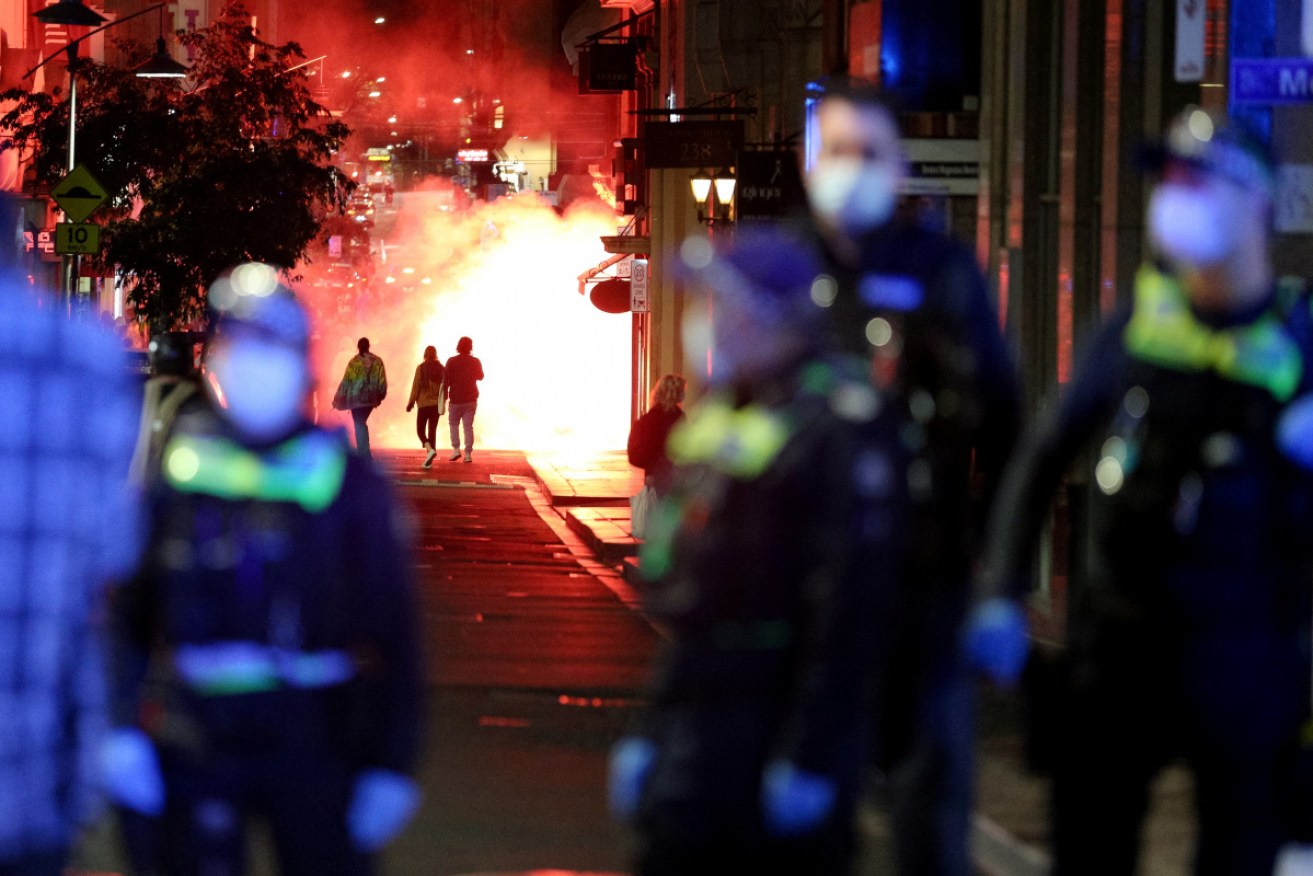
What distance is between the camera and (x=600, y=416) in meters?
60.2

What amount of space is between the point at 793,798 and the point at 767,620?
333mm

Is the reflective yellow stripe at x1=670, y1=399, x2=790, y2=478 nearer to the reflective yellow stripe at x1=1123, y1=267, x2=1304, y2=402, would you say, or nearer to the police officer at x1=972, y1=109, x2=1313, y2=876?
the police officer at x1=972, y1=109, x2=1313, y2=876

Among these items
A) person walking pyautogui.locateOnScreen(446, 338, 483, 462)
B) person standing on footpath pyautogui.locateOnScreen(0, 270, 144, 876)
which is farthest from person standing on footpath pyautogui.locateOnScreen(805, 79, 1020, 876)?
person walking pyautogui.locateOnScreen(446, 338, 483, 462)

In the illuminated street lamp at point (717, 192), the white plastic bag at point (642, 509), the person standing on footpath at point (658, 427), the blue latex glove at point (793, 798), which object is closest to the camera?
the blue latex glove at point (793, 798)

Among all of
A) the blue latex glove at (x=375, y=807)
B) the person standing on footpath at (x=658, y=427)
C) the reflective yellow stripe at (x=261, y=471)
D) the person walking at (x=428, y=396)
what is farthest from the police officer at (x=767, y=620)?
the person walking at (x=428, y=396)

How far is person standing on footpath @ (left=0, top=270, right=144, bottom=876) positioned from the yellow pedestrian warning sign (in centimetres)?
2794

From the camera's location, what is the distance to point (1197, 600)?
4.50 metres

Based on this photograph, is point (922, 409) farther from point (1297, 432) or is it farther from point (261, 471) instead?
point (261, 471)

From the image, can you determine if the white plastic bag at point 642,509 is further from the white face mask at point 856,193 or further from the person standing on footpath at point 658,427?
the white face mask at point 856,193

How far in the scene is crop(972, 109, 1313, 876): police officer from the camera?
4508mm

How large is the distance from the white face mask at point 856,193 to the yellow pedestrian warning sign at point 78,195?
27.5 metres

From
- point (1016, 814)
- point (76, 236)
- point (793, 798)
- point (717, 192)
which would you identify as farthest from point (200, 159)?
point (793, 798)

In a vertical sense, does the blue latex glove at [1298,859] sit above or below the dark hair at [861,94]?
below

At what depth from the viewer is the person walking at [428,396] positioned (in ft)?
120
